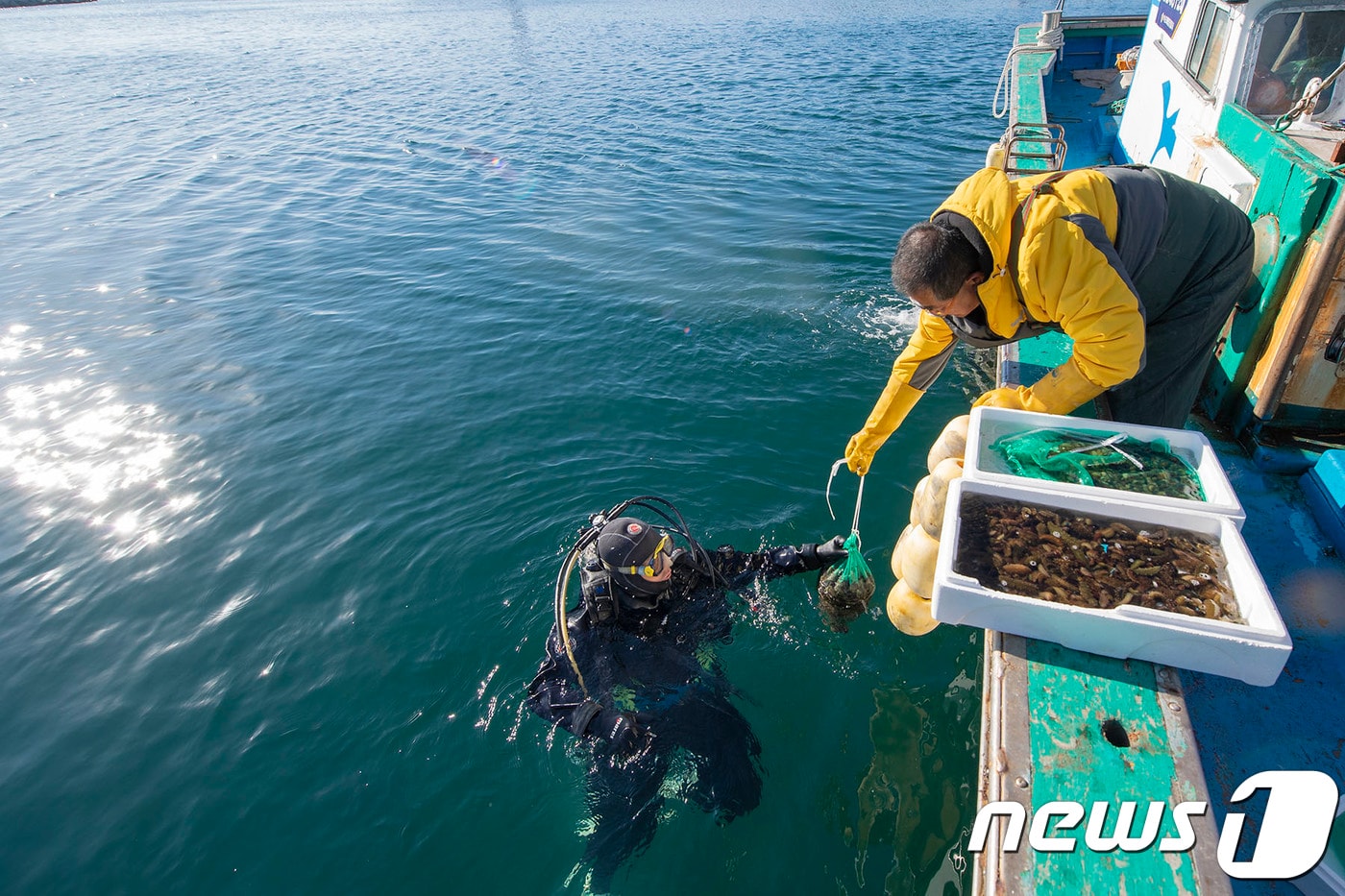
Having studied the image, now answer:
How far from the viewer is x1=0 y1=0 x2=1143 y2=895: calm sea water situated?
3.86 meters

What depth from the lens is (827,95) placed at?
18.6m

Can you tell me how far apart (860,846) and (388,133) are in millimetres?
20583

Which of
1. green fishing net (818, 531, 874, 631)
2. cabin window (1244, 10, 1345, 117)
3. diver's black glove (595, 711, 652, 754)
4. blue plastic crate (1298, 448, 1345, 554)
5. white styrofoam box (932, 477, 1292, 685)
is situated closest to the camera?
white styrofoam box (932, 477, 1292, 685)

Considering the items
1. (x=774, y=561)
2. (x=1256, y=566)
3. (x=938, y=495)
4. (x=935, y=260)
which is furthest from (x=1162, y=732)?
(x=774, y=561)

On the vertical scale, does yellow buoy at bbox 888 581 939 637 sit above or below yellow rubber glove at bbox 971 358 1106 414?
below

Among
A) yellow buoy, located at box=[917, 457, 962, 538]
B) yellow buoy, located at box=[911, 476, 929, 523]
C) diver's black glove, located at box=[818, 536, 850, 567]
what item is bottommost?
diver's black glove, located at box=[818, 536, 850, 567]

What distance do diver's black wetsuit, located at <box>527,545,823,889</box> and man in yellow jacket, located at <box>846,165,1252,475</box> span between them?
1.70 m

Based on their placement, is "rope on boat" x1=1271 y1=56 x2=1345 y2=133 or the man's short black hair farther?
"rope on boat" x1=1271 y1=56 x2=1345 y2=133

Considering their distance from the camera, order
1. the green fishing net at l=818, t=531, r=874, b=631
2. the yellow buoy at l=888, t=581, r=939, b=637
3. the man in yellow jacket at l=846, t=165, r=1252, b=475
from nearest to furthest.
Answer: the man in yellow jacket at l=846, t=165, r=1252, b=475 < the yellow buoy at l=888, t=581, r=939, b=637 < the green fishing net at l=818, t=531, r=874, b=631

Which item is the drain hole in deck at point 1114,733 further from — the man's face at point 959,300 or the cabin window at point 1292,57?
the cabin window at point 1292,57

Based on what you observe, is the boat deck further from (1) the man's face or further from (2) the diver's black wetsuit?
(2) the diver's black wetsuit

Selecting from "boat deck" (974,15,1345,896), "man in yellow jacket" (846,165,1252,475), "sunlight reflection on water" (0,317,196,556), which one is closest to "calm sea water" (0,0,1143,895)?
"sunlight reflection on water" (0,317,196,556)

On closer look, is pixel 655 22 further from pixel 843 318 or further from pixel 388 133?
pixel 843 318

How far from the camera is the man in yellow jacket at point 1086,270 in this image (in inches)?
102
